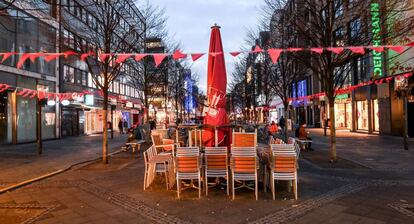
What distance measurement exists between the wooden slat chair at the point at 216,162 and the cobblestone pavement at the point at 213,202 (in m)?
0.49

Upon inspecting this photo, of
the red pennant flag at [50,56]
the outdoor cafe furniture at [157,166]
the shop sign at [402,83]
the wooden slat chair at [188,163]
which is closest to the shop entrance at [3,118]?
the red pennant flag at [50,56]

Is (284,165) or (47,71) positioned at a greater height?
(47,71)

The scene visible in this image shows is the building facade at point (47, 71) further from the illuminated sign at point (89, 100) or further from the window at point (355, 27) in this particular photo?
the window at point (355, 27)

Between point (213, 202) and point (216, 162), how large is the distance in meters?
0.90

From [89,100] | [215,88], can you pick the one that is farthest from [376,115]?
[89,100]

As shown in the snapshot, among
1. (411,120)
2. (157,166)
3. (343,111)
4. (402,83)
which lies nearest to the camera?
(157,166)

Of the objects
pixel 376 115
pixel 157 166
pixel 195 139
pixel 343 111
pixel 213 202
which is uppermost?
pixel 343 111

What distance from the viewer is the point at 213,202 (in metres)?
7.27

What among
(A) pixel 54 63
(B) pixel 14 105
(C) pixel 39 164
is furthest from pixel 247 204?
(A) pixel 54 63

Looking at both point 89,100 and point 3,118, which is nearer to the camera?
point 3,118

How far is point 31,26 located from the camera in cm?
2466

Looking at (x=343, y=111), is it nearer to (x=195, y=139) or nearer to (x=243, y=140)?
(x=195, y=139)

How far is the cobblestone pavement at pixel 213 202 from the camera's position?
6.22 metres

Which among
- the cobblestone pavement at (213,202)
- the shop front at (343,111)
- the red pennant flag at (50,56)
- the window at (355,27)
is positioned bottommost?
the cobblestone pavement at (213,202)
